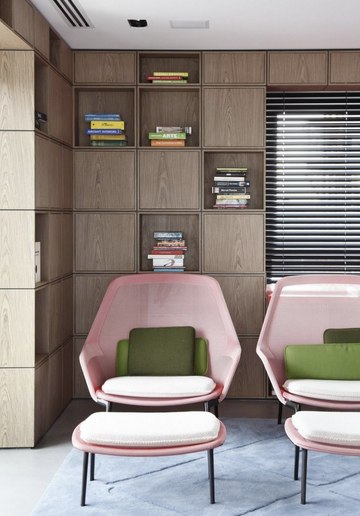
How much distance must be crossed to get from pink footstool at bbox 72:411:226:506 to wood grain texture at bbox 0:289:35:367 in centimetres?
89

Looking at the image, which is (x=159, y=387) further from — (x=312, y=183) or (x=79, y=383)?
(x=312, y=183)

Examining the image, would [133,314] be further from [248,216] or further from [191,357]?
[248,216]

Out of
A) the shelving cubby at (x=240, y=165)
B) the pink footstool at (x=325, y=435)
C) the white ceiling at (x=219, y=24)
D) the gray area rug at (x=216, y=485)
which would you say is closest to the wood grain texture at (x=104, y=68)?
the white ceiling at (x=219, y=24)

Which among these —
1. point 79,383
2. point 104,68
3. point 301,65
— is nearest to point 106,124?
point 104,68

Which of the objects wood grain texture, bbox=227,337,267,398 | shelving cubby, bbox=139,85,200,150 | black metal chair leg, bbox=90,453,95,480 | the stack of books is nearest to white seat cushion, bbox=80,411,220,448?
black metal chair leg, bbox=90,453,95,480

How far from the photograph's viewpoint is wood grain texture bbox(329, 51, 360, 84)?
519 cm

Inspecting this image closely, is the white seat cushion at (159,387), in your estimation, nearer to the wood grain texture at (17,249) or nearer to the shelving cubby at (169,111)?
the wood grain texture at (17,249)

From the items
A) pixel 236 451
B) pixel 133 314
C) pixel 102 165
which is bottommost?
pixel 236 451

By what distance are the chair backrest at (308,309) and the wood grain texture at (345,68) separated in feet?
4.70

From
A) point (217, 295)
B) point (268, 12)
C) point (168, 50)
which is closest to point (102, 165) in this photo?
point (168, 50)

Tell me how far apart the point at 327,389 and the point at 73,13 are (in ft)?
8.53

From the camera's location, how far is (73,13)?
14.2 ft

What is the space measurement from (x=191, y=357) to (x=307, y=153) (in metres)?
1.91

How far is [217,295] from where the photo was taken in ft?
15.6
